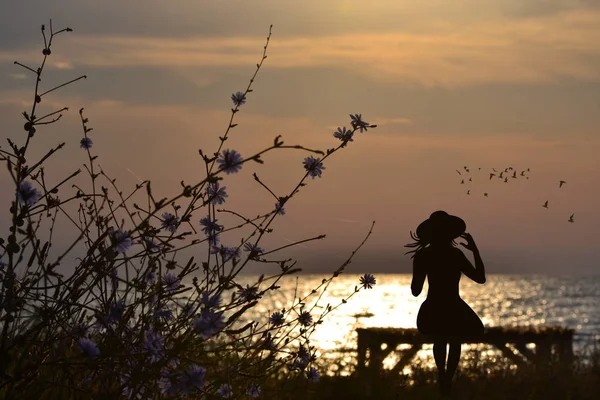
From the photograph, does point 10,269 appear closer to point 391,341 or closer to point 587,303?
point 391,341

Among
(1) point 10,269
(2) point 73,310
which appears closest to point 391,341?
(2) point 73,310

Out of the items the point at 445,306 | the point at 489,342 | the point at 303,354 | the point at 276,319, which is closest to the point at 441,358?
the point at 445,306

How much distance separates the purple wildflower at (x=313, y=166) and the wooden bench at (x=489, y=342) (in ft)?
17.7

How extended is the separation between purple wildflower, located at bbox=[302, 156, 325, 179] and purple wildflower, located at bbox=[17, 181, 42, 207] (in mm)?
1711

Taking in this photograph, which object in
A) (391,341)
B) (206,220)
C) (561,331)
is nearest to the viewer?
(206,220)

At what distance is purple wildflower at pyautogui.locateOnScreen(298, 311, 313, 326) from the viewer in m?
5.57

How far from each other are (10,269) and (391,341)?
8.54 meters

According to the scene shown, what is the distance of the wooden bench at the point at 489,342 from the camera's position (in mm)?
10945

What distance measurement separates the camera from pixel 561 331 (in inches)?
497

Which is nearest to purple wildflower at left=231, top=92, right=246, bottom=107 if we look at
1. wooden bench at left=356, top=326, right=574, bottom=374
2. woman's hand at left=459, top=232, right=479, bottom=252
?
woman's hand at left=459, top=232, right=479, bottom=252

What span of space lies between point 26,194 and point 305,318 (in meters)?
2.39

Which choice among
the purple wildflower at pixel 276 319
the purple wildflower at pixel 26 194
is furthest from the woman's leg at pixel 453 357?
the purple wildflower at pixel 26 194

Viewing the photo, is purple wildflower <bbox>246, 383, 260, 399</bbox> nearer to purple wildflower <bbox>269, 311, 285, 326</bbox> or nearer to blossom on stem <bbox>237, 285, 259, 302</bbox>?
purple wildflower <bbox>269, 311, 285, 326</bbox>

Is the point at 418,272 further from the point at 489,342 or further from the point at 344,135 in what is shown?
the point at 489,342
